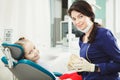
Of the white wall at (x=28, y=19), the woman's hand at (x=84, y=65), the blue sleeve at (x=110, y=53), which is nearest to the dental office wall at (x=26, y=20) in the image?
the white wall at (x=28, y=19)

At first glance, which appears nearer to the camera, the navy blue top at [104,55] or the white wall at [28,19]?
the navy blue top at [104,55]

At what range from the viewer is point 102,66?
1.46 m

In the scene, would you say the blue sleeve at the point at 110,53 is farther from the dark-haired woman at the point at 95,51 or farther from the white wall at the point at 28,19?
the white wall at the point at 28,19

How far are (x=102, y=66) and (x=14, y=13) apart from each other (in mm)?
1739

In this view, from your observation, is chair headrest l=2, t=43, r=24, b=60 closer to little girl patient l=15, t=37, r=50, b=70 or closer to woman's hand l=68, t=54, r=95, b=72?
little girl patient l=15, t=37, r=50, b=70

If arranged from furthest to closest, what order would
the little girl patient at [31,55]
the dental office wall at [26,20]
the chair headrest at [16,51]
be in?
the dental office wall at [26,20] → the little girl patient at [31,55] → the chair headrest at [16,51]

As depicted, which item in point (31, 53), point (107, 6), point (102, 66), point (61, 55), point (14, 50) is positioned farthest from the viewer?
point (107, 6)

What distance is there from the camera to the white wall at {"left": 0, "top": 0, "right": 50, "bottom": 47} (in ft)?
9.10

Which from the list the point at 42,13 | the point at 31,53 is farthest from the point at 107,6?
the point at 31,53

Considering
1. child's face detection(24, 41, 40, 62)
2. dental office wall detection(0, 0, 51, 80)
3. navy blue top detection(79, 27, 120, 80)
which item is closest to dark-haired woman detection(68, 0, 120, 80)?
navy blue top detection(79, 27, 120, 80)

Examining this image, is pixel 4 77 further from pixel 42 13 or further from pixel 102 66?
pixel 102 66

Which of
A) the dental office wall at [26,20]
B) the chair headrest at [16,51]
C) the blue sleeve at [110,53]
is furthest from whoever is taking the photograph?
the dental office wall at [26,20]

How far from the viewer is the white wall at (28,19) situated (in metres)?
2.77

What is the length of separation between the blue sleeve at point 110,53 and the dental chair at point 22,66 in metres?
0.40
